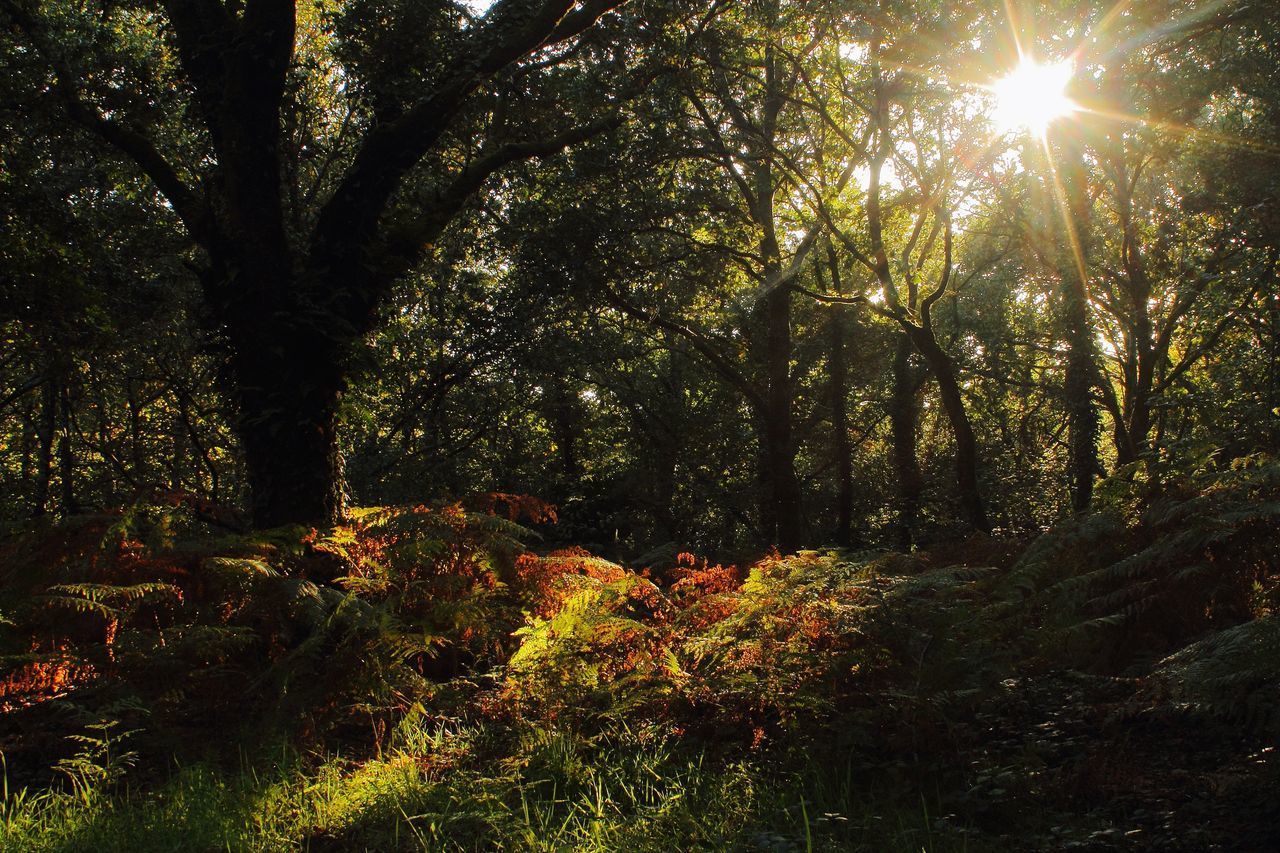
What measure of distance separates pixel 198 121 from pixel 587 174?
5.76 m

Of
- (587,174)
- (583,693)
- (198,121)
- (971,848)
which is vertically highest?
(587,174)

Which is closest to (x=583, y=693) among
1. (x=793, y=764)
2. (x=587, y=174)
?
(x=793, y=764)

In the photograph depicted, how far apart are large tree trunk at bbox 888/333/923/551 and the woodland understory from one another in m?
0.38

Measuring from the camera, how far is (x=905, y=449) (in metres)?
19.7

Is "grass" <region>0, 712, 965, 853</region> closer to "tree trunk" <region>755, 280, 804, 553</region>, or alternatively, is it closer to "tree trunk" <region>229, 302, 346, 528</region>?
"tree trunk" <region>229, 302, 346, 528</region>

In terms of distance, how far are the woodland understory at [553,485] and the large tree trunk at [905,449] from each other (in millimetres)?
381

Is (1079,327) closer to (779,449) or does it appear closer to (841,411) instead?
(779,449)

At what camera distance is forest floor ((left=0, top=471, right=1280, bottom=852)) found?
3.10 meters

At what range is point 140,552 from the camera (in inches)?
197

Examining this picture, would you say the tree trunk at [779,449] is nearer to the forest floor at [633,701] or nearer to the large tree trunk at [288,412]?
the large tree trunk at [288,412]

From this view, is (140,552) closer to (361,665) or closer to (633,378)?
(361,665)

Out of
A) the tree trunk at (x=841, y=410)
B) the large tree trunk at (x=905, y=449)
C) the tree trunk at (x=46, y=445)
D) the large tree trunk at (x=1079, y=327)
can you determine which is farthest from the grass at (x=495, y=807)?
the tree trunk at (x=841, y=410)

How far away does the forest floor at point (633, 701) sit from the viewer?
3.10 metres

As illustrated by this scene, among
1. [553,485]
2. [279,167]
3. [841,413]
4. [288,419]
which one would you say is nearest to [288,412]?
[288,419]
